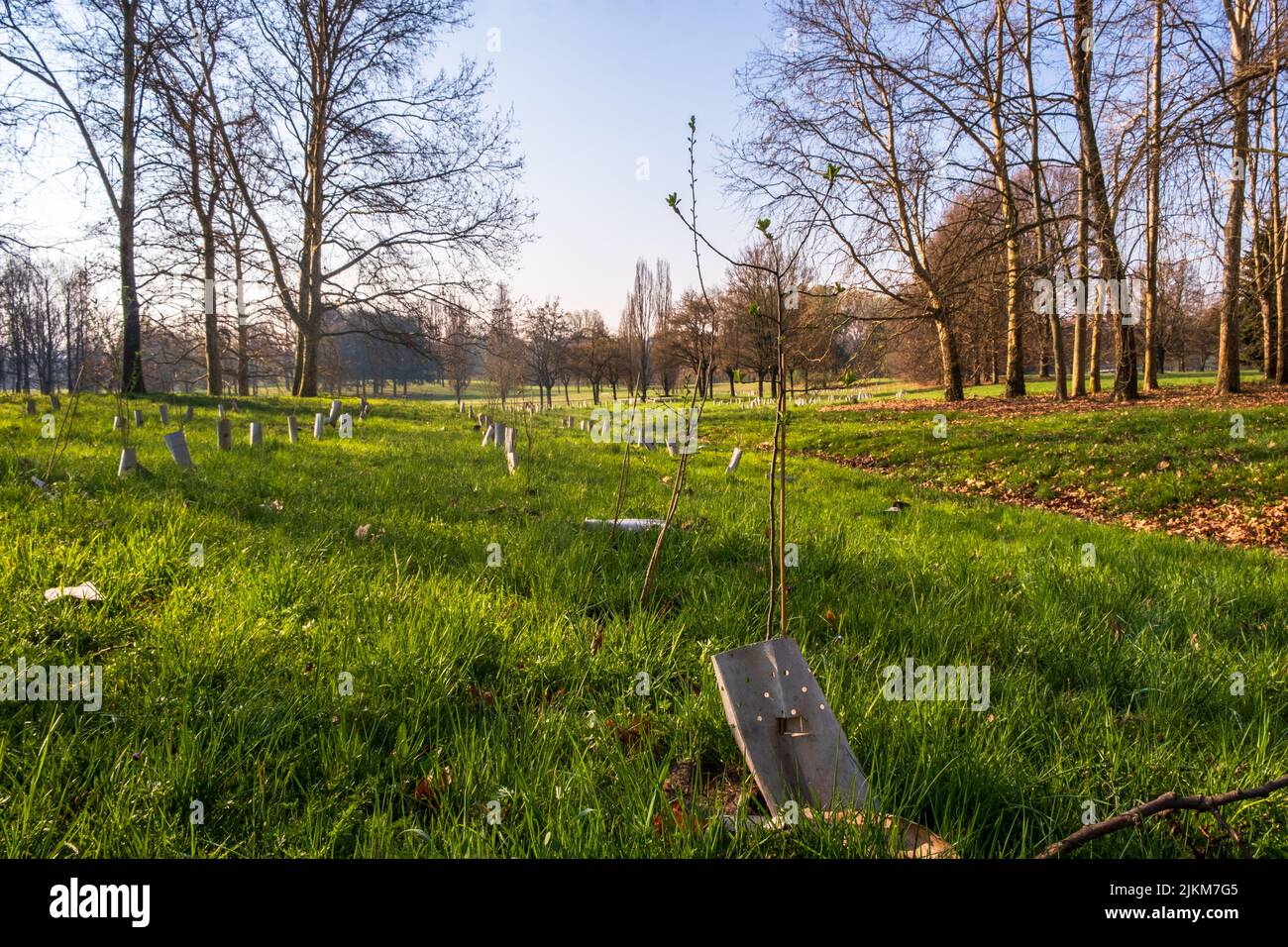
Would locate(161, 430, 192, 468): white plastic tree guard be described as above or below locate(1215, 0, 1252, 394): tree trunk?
below

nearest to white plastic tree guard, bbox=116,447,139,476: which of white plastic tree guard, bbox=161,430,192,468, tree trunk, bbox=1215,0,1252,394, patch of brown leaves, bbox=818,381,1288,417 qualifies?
white plastic tree guard, bbox=161,430,192,468

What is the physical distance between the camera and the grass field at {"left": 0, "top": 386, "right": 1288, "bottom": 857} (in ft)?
4.95

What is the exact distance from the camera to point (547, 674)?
2.27 m

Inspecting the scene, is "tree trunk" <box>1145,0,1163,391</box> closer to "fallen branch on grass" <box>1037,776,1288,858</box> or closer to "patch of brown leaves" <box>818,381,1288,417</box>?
"patch of brown leaves" <box>818,381,1288,417</box>

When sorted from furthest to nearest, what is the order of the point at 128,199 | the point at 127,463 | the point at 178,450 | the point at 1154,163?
the point at 128,199
the point at 1154,163
the point at 178,450
the point at 127,463

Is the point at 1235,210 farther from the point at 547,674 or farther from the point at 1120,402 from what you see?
the point at 547,674

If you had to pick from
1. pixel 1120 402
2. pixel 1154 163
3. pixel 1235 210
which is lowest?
pixel 1120 402

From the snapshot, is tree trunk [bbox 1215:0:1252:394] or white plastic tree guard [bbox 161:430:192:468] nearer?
white plastic tree guard [bbox 161:430:192:468]

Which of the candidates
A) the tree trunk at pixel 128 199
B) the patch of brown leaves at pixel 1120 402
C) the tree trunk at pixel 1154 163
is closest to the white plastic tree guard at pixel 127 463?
the tree trunk at pixel 1154 163

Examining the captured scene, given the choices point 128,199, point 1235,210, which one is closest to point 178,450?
point 128,199

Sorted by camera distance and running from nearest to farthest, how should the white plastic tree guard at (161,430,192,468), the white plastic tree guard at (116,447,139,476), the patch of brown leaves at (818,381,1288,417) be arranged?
the white plastic tree guard at (116,447,139,476) < the white plastic tree guard at (161,430,192,468) < the patch of brown leaves at (818,381,1288,417)

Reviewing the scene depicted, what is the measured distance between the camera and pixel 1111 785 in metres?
1.73
